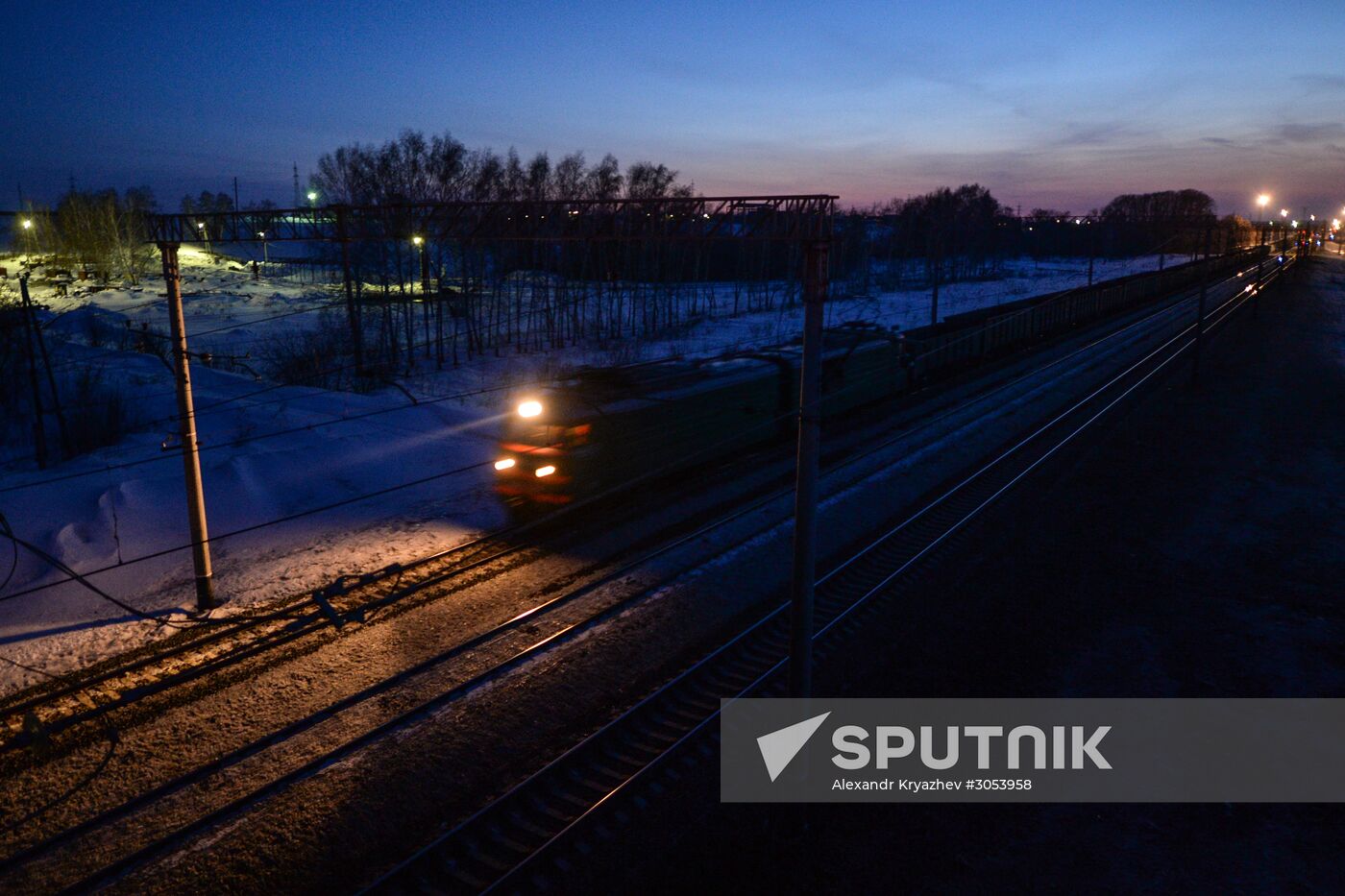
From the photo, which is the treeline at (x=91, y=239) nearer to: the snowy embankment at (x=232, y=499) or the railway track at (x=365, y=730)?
the snowy embankment at (x=232, y=499)

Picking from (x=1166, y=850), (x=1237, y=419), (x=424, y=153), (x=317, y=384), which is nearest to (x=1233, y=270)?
(x=1237, y=419)

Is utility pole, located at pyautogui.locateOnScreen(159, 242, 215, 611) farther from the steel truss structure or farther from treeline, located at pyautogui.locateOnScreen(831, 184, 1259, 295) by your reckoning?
treeline, located at pyautogui.locateOnScreen(831, 184, 1259, 295)

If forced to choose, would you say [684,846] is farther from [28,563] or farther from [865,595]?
[28,563]

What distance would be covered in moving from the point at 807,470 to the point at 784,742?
344 cm

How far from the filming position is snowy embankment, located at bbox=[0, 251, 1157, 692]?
12.7 meters

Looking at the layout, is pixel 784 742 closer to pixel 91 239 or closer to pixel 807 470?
pixel 807 470

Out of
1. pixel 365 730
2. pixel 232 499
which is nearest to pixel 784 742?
pixel 365 730

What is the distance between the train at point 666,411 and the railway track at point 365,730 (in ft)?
8.24

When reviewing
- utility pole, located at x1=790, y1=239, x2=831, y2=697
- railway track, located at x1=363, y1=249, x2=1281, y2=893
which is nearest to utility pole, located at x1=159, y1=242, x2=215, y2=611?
railway track, located at x1=363, y1=249, x2=1281, y2=893

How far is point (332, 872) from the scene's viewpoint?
7.15m

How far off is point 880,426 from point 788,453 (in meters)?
4.64

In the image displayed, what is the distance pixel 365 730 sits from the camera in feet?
30.5

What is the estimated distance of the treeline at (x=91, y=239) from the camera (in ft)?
237

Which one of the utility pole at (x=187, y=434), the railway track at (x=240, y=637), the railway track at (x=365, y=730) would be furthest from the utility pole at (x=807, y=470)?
the utility pole at (x=187, y=434)
